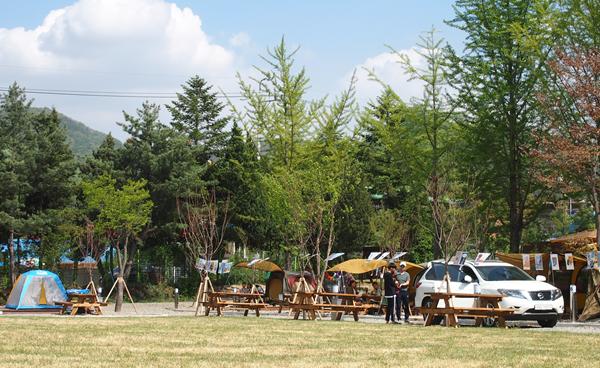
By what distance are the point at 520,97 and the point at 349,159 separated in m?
9.65

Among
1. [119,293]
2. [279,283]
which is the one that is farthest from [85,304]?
[279,283]

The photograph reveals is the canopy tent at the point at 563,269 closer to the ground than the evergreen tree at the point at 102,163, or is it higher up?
closer to the ground

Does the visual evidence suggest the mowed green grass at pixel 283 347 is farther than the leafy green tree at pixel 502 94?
No

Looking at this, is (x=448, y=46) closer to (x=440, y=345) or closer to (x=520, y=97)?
(x=520, y=97)

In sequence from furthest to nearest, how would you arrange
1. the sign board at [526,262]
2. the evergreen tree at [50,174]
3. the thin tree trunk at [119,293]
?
the evergreen tree at [50,174]
the thin tree trunk at [119,293]
the sign board at [526,262]

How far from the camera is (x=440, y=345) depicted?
1661 centimetres

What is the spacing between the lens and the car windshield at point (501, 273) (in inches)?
1016

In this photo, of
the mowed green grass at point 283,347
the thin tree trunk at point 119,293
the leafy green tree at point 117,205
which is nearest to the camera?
the mowed green grass at point 283,347

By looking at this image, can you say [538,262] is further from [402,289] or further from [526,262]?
[402,289]

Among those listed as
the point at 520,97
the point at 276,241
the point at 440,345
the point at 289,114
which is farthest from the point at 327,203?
the point at 440,345

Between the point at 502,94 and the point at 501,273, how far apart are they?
10.3 metres

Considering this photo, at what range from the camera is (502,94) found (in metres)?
34.4

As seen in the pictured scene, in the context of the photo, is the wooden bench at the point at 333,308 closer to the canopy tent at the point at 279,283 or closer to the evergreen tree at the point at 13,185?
the canopy tent at the point at 279,283

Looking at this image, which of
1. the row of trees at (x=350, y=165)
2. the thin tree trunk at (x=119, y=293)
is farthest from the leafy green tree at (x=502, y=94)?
the thin tree trunk at (x=119, y=293)
